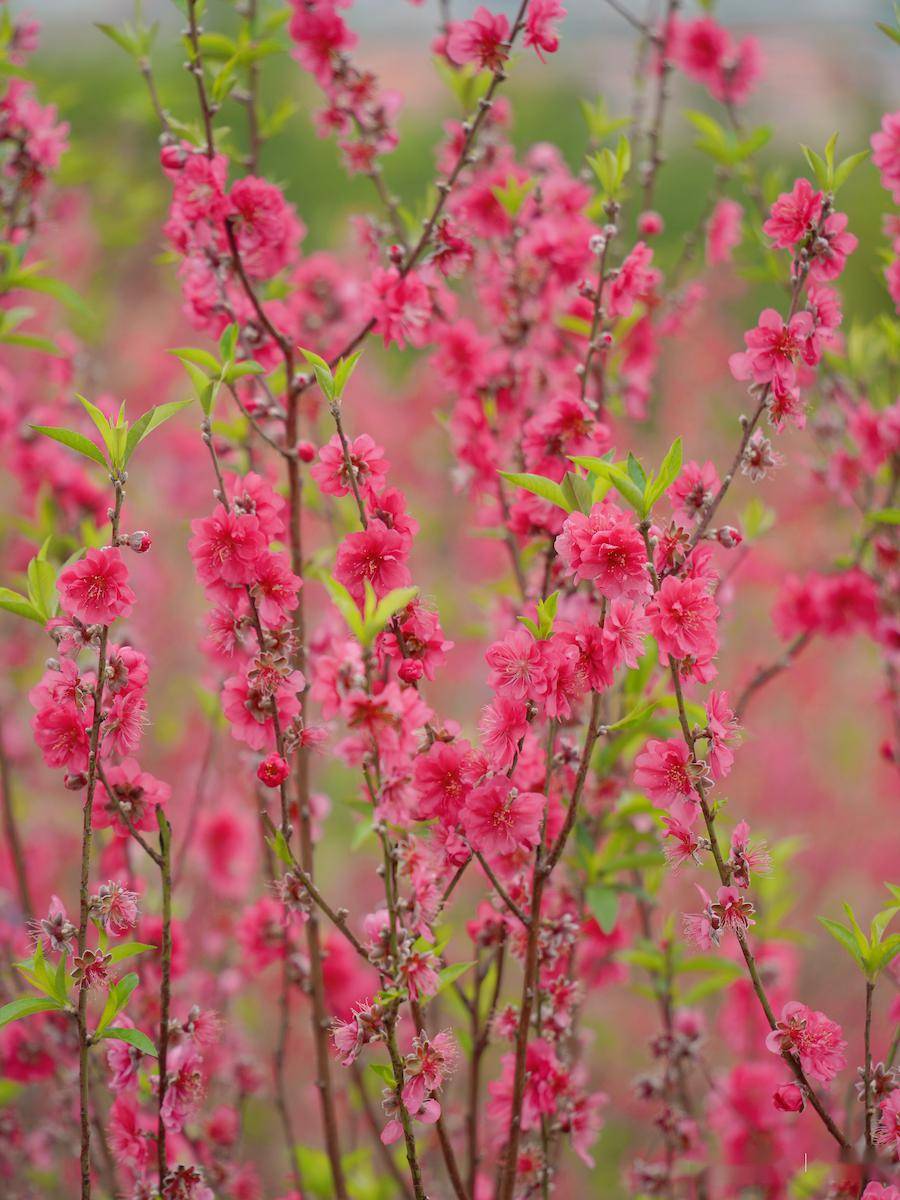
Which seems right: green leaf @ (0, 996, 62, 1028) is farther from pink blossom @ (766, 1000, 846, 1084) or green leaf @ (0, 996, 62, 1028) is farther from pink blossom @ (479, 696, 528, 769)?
pink blossom @ (766, 1000, 846, 1084)

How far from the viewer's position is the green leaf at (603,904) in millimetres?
1479

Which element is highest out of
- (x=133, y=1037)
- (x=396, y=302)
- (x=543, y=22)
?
(x=543, y=22)

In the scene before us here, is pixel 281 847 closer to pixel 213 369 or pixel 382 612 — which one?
pixel 382 612

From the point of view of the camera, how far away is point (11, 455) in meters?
2.22

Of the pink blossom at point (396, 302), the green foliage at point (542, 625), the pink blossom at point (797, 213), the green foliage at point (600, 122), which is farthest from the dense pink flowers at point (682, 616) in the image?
the green foliage at point (600, 122)

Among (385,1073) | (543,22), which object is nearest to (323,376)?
(543,22)

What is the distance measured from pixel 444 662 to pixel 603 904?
60 centimetres

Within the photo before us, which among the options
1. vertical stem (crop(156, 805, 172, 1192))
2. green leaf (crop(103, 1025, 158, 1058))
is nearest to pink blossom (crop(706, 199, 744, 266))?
vertical stem (crop(156, 805, 172, 1192))

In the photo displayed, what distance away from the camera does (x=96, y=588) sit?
1112 millimetres

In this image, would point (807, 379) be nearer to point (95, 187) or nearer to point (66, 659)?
point (66, 659)

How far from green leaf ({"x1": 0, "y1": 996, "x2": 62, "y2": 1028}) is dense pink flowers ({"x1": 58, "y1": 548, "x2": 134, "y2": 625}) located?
16.7 inches

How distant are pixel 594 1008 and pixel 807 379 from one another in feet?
8.90

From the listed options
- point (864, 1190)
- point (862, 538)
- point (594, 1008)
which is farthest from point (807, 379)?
point (594, 1008)

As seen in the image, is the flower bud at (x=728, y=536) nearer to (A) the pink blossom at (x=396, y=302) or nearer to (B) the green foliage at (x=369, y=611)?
(B) the green foliage at (x=369, y=611)
